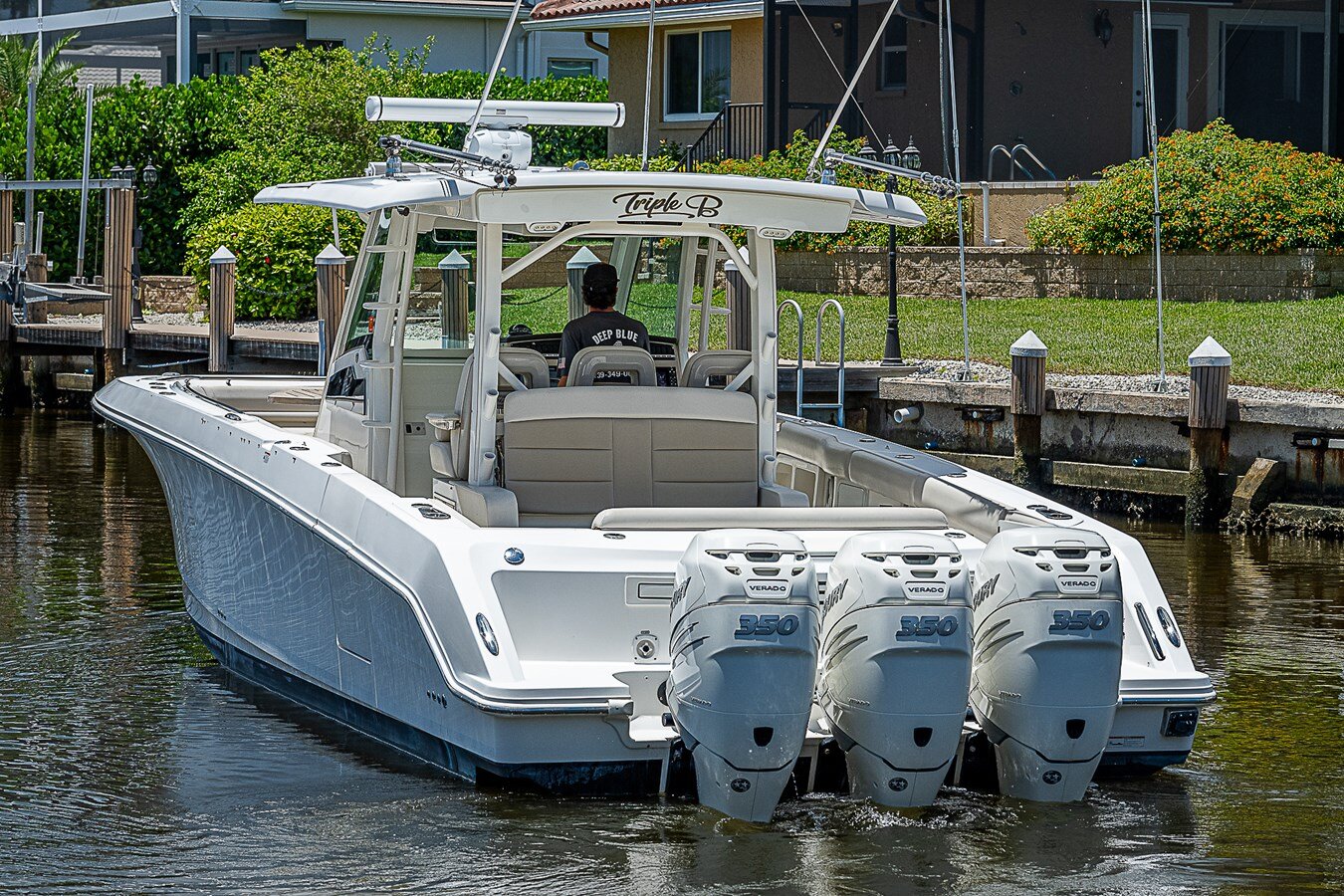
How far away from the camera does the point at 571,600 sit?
21.2ft

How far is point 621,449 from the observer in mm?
7453

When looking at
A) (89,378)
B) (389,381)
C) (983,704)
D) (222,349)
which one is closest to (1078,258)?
(222,349)

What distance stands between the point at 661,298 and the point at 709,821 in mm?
3550

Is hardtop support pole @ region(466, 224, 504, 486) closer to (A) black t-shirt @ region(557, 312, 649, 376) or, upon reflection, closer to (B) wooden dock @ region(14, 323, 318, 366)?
(A) black t-shirt @ region(557, 312, 649, 376)

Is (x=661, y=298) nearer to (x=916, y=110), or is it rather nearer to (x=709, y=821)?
→ (x=709, y=821)

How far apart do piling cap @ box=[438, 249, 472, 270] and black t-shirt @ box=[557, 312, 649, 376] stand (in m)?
0.55

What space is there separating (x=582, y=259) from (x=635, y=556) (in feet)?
9.28

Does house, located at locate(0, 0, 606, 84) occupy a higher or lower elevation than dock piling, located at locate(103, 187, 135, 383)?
higher

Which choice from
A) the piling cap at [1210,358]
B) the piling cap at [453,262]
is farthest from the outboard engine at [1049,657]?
the piling cap at [1210,358]

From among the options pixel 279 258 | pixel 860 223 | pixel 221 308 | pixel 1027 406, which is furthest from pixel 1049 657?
pixel 279 258

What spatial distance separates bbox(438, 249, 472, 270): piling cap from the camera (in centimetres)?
843

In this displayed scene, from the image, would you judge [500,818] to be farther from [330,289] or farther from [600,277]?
[330,289]

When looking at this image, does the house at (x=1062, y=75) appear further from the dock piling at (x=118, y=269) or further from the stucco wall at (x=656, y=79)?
the dock piling at (x=118, y=269)

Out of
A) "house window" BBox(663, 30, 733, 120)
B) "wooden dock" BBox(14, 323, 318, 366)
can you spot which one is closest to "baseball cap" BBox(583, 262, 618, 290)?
"wooden dock" BBox(14, 323, 318, 366)
